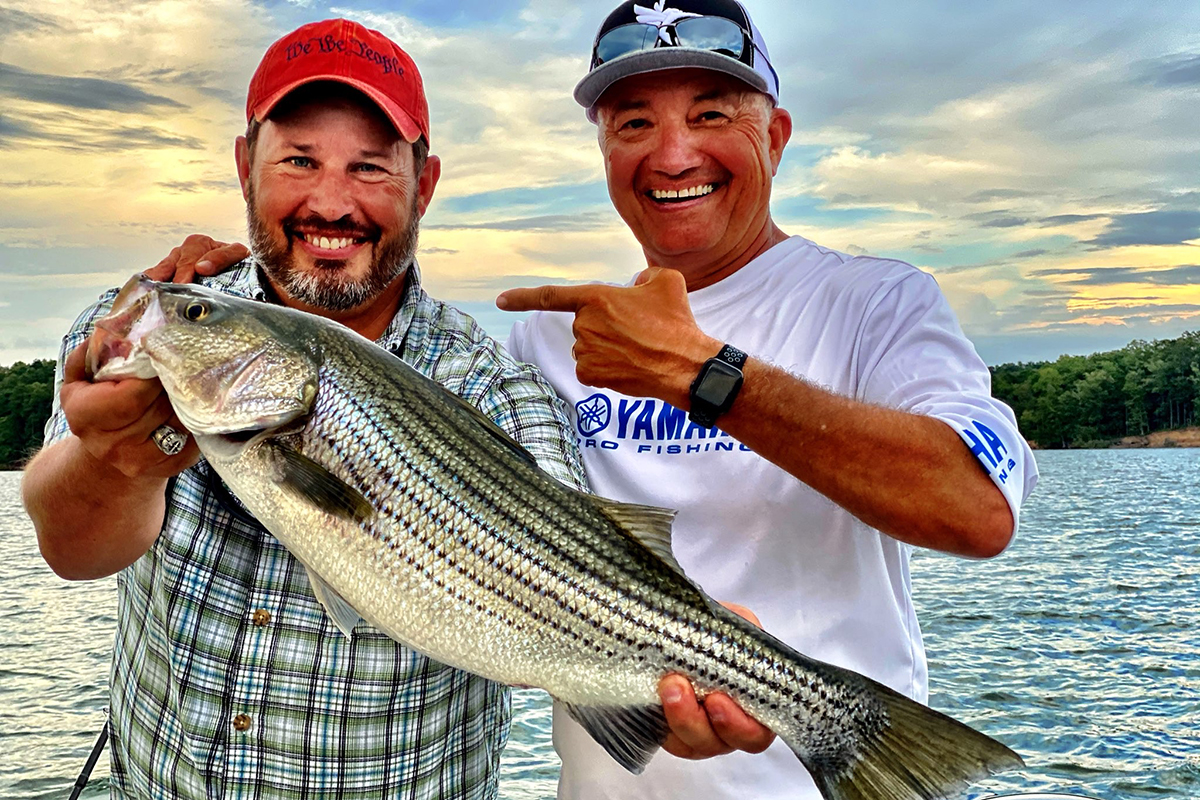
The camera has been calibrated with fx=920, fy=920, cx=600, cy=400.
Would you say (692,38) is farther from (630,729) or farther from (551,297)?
(630,729)

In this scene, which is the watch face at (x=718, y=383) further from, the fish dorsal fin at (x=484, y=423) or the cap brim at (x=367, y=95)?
the cap brim at (x=367, y=95)

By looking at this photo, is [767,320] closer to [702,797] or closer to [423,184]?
[423,184]

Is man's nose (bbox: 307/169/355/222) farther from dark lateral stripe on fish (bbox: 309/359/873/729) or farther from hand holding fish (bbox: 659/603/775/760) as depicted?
hand holding fish (bbox: 659/603/775/760)

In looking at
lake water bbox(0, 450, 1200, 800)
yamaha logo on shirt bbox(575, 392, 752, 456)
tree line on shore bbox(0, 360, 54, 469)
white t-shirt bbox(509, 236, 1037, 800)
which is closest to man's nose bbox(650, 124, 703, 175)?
white t-shirt bbox(509, 236, 1037, 800)

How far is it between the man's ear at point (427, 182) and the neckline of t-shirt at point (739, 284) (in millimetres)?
1073

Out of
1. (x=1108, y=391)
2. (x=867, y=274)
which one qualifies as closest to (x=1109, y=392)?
(x=1108, y=391)

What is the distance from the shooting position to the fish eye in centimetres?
241

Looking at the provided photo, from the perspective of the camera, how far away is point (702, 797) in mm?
2990

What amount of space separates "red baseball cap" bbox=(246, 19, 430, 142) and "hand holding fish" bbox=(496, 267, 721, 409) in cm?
87

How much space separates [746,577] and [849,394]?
0.70m

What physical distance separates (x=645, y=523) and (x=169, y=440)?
4.16 ft

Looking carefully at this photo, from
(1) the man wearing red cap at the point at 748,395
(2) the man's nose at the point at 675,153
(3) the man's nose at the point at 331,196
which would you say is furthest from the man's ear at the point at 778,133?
(3) the man's nose at the point at 331,196

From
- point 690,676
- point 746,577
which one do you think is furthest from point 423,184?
point 690,676

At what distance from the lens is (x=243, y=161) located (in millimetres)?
3414
